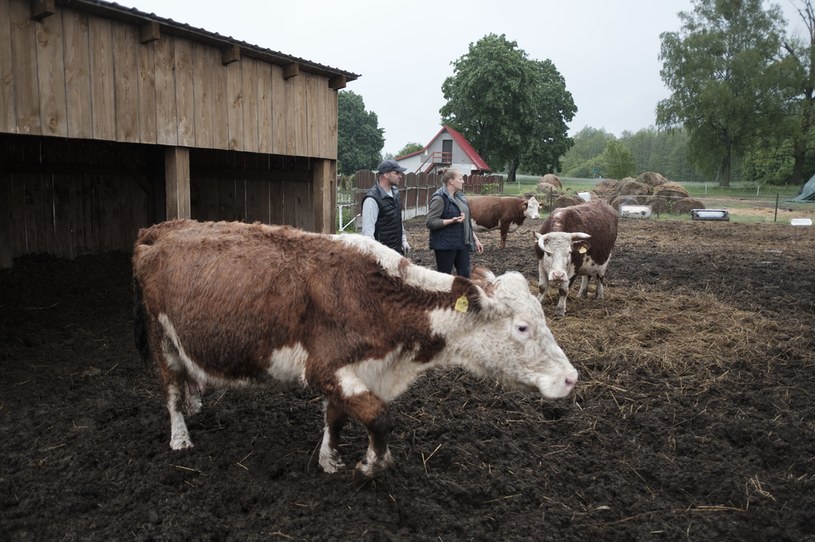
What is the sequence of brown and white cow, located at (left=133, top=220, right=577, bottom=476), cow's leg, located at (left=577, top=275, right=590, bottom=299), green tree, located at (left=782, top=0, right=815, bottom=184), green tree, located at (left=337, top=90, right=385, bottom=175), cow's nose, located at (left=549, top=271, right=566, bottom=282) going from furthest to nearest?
green tree, located at (left=337, top=90, right=385, bottom=175) < green tree, located at (left=782, top=0, right=815, bottom=184) < cow's leg, located at (left=577, top=275, right=590, bottom=299) < cow's nose, located at (left=549, top=271, right=566, bottom=282) < brown and white cow, located at (left=133, top=220, right=577, bottom=476)

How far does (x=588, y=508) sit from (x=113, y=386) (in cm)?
425

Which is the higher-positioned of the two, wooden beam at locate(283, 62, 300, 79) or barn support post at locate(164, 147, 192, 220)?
wooden beam at locate(283, 62, 300, 79)

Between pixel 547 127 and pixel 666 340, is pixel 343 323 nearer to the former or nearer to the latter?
pixel 666 340

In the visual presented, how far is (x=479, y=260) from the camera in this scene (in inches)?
521

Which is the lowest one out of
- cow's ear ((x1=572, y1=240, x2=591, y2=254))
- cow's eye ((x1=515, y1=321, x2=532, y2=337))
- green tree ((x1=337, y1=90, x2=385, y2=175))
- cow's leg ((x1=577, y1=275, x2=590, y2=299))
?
cow's leg ((x1=577, y1=275, x2=590, y2=299))

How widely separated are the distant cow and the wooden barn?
7.95m

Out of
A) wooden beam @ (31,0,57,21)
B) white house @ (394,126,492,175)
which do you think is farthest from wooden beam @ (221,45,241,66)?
white house @ (394,126,492,175)

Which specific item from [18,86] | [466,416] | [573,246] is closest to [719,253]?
[573,246]

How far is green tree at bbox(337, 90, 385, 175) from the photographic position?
72.6 metres

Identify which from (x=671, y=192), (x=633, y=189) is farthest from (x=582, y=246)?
(x=633, y=189)

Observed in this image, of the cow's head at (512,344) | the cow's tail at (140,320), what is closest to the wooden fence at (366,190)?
the cow's tail at (140,320)

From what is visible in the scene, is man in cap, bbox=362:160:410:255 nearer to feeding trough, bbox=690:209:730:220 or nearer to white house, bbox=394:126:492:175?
feeding trough, bbox=690:209:730:220

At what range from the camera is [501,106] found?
172 feet

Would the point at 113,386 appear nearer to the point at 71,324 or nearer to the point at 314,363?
the point at 71,324
